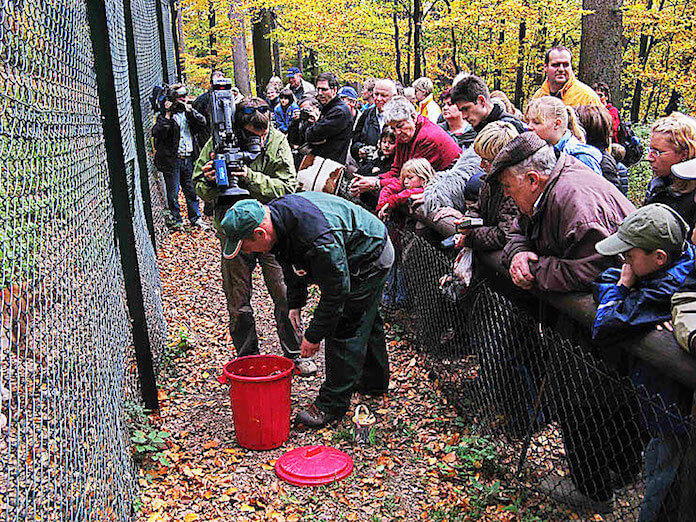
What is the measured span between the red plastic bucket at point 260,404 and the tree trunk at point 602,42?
7.89 m

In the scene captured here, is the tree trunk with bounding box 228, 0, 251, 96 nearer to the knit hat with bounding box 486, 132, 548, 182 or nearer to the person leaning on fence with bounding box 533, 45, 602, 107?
the person leaning on fence with bounding box 533, 45, 602, 107

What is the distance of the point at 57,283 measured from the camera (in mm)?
2668

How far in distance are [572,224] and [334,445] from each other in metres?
2.24

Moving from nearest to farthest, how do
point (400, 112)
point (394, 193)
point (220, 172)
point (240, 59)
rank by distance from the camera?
point (220, 172)
point (400, 112)
point (394, 193)
point (240, 59)

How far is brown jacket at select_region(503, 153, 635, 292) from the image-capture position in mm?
3328

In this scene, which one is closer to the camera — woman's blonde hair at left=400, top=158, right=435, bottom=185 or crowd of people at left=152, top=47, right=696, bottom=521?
crowd of people at left=152, top=47, right=696, bottom=521

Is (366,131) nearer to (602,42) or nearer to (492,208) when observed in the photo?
(602,42)

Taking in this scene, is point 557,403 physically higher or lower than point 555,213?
lower

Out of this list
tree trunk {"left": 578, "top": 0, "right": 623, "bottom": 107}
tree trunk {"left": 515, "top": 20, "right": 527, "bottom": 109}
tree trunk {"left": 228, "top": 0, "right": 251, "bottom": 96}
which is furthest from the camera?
tree trunk {"left": 228, "top": 0, "right": 251, "bottom": 96}

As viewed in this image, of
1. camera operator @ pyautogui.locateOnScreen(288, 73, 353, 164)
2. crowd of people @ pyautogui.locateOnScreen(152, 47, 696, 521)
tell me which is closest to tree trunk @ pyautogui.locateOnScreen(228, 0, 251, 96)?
camera operator @ pyautogui.locateOnScreen(288, 73, 353, 164)

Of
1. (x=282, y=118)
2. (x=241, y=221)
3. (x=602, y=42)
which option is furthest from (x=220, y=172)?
(x=602, y=42)

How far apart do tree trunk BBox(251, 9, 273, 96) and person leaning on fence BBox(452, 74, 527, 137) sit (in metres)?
13.8

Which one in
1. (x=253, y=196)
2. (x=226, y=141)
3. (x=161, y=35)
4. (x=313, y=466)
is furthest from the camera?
(x=161, y=35)

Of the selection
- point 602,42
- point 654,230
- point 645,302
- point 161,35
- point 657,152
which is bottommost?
point 645,302
